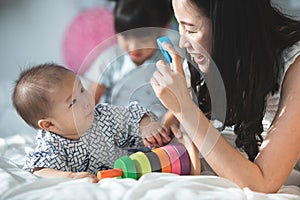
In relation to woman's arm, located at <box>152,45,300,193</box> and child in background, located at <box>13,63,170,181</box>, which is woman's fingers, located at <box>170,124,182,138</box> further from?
woman's arm, located at <box>152,45,300,193</box>

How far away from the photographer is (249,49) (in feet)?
4.05

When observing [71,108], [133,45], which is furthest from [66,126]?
[133,45]

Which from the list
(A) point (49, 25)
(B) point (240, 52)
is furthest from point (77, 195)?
(A) point (49, 25)

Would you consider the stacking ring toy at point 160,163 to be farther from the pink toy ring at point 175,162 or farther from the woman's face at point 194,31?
the woman's face at point 194,31

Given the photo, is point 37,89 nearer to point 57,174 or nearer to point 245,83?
point 57,174

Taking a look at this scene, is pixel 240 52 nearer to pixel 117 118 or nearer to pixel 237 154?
pixel 237 154

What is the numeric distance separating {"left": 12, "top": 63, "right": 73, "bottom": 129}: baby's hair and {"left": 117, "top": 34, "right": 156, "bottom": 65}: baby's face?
0.15 m

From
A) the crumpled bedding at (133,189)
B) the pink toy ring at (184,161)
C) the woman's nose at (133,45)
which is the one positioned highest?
the woman's nose at (133,45)

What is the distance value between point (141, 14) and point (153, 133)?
115 cm

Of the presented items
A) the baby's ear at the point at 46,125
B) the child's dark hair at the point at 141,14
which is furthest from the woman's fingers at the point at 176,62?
the child's dark hair at the point at 141,14

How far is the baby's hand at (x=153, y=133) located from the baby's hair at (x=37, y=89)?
0.24 metres

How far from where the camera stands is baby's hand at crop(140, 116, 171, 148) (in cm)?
133

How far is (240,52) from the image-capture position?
1.24 meters

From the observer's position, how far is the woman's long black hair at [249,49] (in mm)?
1208
